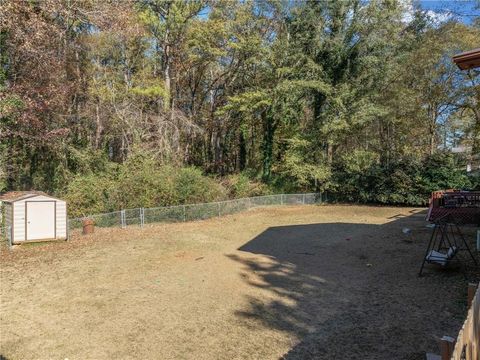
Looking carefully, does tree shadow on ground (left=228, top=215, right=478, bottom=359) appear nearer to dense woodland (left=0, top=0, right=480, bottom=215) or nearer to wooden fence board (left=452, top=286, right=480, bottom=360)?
wooden fence board (left=452, top=286, right=480, bottom=360)

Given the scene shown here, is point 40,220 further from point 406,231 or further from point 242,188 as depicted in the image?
point 406,231

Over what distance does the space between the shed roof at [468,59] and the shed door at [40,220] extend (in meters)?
11.4

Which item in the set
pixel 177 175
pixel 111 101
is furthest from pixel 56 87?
pixel 177 175

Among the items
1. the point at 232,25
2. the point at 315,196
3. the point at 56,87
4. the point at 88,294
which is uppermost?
the point at 232,25

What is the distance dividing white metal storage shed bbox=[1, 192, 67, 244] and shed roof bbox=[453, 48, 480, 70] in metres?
11.2

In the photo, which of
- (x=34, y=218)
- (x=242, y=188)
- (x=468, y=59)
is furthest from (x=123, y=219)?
(x=468, y=59)

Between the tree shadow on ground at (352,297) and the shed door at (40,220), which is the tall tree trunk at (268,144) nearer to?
the tree shadow on ground at (352,297)

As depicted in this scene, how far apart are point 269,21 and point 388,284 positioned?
2240 cm

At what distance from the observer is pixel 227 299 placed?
626cm

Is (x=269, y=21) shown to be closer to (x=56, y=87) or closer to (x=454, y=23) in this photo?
(x=454, y=23)

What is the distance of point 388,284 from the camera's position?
675 centimetres

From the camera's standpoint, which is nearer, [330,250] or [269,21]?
[330,250]

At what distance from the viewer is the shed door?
10.7m

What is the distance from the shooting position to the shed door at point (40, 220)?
35.1 feet
